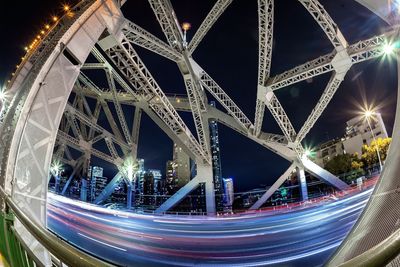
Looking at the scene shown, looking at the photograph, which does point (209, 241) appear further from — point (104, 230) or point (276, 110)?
point (276, 110)

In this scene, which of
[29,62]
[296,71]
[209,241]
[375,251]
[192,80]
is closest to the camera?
[375,251]

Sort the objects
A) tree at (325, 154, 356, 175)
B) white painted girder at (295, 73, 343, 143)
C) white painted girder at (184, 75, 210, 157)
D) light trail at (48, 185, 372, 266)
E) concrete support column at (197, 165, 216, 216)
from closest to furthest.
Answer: light trail at (48, 185, 372, 266)
white painted girder at (295, 73, 343, 143)
white painted girder at (184, 75, 210, 157)
concrete support column at (197, 165, 216, 216)
tree at (325, 154, 356, 175)

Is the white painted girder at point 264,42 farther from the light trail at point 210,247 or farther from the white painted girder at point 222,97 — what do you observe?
the light trail at point 210,247

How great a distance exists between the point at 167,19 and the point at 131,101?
18.0 m

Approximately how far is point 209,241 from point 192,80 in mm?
13063

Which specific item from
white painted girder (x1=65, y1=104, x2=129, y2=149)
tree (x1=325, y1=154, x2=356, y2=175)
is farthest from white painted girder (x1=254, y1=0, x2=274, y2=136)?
tree (x1=325, y1=154, x2=356, y2=175)

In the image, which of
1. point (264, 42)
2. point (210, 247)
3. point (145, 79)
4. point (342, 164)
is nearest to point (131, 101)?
point (145, 79)

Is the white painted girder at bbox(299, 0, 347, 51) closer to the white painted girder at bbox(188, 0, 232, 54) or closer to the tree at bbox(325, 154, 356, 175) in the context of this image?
the white painted girder at bbox(188, 0, 232, 54)

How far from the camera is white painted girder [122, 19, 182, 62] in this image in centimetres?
1619

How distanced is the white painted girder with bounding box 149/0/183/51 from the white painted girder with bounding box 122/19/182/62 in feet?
2.26

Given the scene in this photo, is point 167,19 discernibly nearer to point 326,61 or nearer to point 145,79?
point 145,79

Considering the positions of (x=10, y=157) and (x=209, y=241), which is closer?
(x=10, y=157)

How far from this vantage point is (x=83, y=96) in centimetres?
3559

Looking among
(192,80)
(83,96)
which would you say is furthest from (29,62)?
(83,96)
